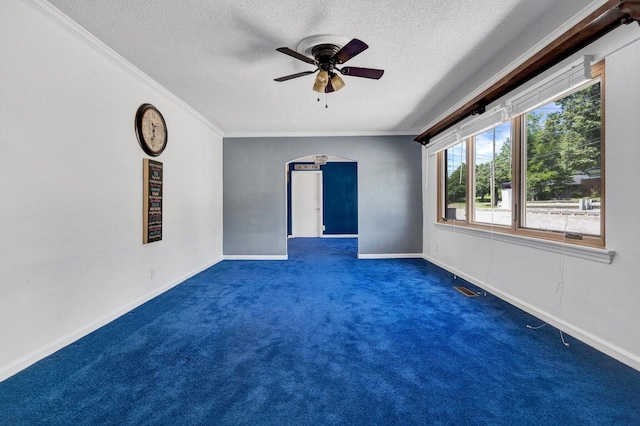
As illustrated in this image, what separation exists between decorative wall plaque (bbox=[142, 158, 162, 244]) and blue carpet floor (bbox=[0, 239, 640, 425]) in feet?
2.61

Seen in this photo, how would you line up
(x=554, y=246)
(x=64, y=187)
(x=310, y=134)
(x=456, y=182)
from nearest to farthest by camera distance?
(x=64, y=187)
(x=554, y=246)
(x=456, y=182)
(x=310, y=134)

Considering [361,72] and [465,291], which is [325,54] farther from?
[465,291]

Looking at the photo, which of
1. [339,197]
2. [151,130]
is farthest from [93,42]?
[339,197]

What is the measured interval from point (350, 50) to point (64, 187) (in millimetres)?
2508

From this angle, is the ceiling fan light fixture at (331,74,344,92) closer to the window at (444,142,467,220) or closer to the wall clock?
the wall clock

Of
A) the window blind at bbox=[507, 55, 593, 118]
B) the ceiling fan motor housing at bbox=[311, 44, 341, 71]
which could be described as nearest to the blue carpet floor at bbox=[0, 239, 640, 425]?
the window blind at bbox=[507, 55, 593, 118]

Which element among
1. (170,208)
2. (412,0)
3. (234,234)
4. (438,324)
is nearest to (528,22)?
(412,0)

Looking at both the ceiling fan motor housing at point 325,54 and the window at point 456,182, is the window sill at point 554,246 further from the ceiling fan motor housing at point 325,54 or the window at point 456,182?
the ceiling fan motor housing at point 325,54

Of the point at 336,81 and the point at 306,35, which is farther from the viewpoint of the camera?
the point at 336,81

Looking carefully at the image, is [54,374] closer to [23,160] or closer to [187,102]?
[23,160]

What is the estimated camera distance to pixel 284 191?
17.9 feet

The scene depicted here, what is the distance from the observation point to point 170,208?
11.7 feet

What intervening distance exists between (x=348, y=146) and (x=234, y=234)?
2938mm

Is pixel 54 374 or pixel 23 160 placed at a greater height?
pixel 23 160
